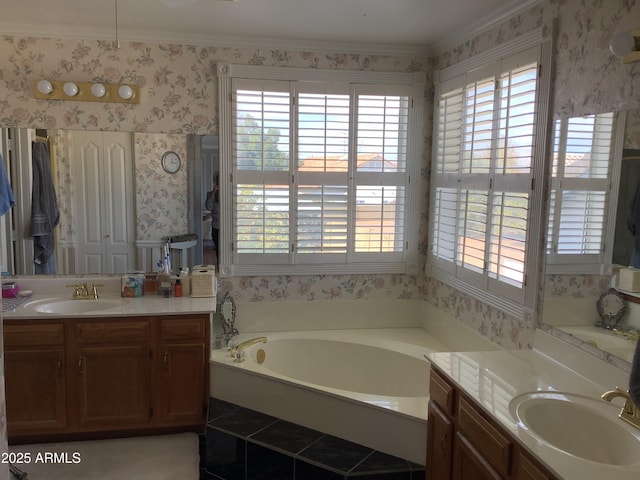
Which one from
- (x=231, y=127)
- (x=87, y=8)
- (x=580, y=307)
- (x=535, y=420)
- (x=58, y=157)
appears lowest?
(x=535, y=420)

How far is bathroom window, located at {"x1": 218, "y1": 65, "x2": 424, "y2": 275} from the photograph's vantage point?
3707 mm

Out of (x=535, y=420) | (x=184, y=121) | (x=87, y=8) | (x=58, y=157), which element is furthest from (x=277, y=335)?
(x=87, y=8)

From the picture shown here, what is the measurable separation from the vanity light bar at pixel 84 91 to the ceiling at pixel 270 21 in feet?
1.03

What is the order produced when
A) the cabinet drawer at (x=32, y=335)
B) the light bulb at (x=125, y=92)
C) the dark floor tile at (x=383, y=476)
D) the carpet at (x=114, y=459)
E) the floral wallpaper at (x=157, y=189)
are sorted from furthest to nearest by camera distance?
the floral wallpaper at (x=157, y=189) → the light bulb at (x=125, y=92) → the cabinet drawer at (x=32, y=335) → the carpet at (x=114, y=459) → the dark floor tile at (x=383, y=476)

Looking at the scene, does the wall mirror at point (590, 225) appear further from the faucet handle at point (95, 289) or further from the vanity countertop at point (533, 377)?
the faucet handle at point (95, 289)

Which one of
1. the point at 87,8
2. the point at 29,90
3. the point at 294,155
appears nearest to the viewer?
the point at 87,8

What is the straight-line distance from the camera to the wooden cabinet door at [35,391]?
10.0 feet

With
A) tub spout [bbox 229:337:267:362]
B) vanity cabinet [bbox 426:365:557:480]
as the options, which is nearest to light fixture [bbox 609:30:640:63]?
vanity cabinet [bbox 426:365:557:480]

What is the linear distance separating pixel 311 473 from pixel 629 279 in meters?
1.62

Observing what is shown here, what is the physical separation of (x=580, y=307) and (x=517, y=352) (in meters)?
0.44

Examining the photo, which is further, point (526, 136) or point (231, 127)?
point (231, 127)

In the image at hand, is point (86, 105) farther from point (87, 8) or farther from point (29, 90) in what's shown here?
point (87, 8)

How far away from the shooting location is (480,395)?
205cm

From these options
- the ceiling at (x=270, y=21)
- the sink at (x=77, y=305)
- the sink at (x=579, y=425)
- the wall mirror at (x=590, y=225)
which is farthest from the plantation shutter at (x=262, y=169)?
the sink at (x=579, y=425)
